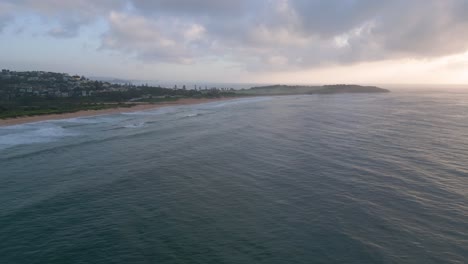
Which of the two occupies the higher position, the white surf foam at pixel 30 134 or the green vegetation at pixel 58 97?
the green vegetation at pixel 58 97

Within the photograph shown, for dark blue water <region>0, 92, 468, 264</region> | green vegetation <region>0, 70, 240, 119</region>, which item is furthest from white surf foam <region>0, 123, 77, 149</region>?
green vegetation <region>0, 70, 240, 119</region>

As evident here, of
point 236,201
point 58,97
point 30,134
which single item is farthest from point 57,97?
point 236,201

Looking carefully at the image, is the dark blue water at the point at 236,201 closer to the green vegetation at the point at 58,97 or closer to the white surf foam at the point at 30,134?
the white surf foam at the point at 30,134

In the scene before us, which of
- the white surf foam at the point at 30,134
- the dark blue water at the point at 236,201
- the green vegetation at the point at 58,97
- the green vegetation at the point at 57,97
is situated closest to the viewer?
the dark blue water at the point at 236,201

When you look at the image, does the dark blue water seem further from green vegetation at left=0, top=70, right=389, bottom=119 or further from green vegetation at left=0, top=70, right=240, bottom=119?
green vegetation at left=0, top=70, right=240, bottom=119

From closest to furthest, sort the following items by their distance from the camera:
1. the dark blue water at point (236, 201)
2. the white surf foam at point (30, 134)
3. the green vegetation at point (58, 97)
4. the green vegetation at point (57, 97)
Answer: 1. the dark blue water at point (236, 201)
2. the white surf foam at point (30, 134)
3. the green vegetation at point (57, 97)
4. the green vegetation at point (58, 97)

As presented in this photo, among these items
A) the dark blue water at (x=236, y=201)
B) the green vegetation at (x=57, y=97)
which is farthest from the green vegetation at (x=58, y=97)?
the dark blue water at (x=236, y=201)

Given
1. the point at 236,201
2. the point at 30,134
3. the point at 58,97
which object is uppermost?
the point at 58,97

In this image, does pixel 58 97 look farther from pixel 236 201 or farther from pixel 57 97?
pixel 236 201
